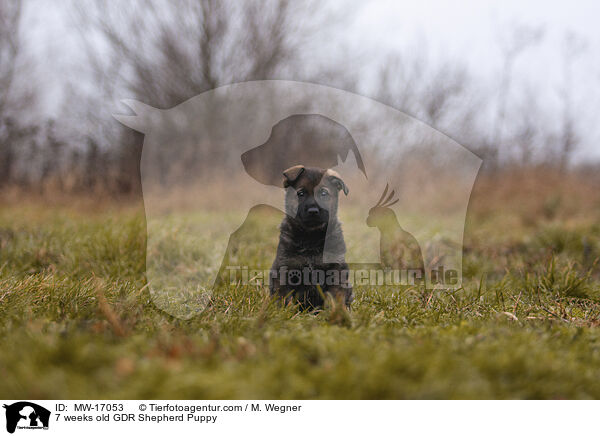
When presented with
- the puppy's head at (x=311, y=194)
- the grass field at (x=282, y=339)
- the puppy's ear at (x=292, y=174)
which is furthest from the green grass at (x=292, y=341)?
the puppy's ear at (x=292, y=174)

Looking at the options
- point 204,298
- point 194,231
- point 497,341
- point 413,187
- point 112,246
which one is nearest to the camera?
point 497,341

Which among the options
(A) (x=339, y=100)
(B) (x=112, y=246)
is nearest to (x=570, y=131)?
(A) (x=339, y=100)

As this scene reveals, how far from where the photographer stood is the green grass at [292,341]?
5.02 feet

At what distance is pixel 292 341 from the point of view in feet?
6.49

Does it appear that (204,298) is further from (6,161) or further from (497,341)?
(6,161)

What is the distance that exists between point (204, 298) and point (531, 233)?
5212mm

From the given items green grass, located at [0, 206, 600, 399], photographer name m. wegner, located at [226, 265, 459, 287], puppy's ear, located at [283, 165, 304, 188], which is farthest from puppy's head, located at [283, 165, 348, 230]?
green grass, located at [0, 206, 600, 399]

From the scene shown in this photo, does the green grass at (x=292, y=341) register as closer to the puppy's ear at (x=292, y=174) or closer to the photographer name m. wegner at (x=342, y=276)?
the photographer name m. wegner at (x=342, y=276)

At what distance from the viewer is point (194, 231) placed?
5520 mm

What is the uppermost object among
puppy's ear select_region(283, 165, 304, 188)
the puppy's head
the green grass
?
puppy's ear select_region(283, 165, 304, 188)

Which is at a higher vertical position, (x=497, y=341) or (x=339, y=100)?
(x=339, y=100)
